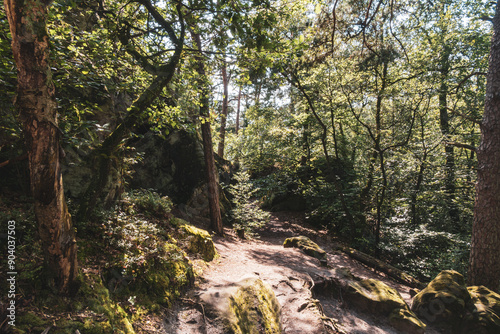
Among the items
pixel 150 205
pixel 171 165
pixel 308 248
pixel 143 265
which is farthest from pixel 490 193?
pixel 171 165

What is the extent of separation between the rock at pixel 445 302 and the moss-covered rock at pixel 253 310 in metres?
4.09

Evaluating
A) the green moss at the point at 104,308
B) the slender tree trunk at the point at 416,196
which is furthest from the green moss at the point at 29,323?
the slender tree trunk at the point at 416,196

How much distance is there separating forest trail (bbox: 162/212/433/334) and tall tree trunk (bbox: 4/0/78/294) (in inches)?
70.8

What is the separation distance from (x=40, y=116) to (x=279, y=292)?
190 inches

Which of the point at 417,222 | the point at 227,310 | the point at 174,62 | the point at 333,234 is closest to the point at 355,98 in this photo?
the point at 417,222

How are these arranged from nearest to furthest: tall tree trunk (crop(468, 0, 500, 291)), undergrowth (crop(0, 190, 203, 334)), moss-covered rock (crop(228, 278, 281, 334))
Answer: undergrowth (crop(0, 190, 203, 334))
moss-covered rock (crop(228, 278, 281, 334))
tall tree trunk (crop(468, 0, 500, 291))

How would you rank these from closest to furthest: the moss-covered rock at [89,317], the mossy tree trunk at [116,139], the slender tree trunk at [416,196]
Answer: the moss-covered rock at [89,317] < the mossy tree trunk at [116,139] < the slender tree trunk at [416,196]

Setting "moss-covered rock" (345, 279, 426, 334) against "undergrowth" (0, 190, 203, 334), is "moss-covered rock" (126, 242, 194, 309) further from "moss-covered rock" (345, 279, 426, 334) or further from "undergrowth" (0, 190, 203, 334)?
"moss-covered rock" (345, 279, 426, 334)

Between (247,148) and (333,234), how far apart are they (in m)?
10.4

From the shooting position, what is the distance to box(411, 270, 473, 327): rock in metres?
5.39

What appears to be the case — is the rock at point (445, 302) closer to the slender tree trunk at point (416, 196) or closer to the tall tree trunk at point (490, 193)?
the tall tree trunk at point (490, 193)

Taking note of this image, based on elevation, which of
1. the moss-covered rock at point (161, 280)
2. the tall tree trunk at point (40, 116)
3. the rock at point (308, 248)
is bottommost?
the rock at point (308, 248)

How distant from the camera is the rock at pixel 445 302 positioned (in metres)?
5.39

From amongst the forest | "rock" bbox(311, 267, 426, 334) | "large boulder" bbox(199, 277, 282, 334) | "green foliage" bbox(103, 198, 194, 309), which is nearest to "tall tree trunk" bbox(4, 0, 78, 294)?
the forest
